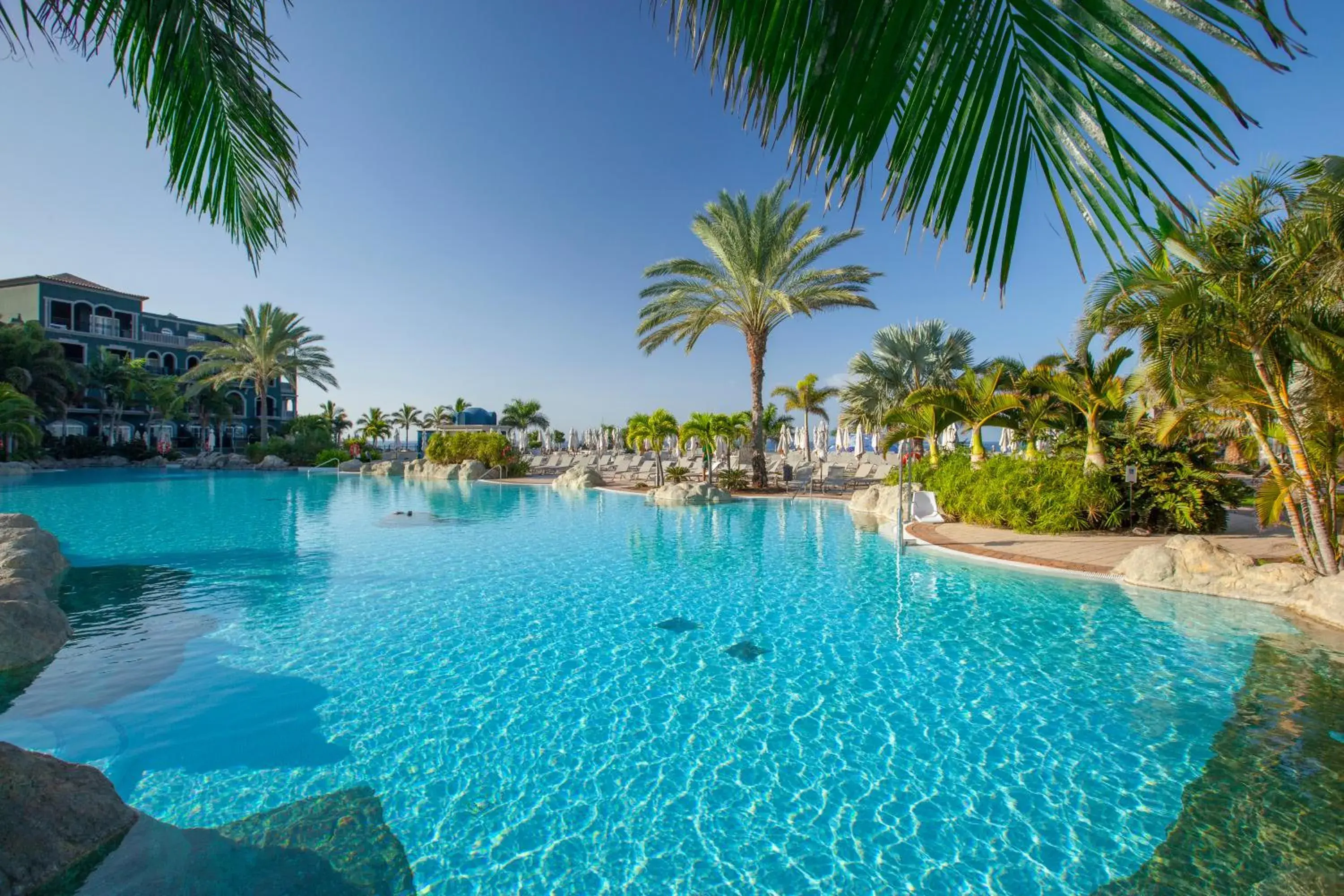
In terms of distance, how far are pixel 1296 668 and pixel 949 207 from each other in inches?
268

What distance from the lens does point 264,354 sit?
37.5 m

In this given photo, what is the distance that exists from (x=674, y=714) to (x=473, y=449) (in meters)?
27.4

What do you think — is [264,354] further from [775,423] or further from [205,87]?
[205,87]

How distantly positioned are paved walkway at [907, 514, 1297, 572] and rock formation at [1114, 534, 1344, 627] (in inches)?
20.2

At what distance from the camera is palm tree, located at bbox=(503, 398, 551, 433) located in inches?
1721

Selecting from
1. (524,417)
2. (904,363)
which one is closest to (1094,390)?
(904,363)

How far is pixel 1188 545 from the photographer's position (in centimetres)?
787

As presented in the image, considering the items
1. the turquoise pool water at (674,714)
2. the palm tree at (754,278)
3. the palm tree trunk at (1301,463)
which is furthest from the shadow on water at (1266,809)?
the palm tree at (754,278)

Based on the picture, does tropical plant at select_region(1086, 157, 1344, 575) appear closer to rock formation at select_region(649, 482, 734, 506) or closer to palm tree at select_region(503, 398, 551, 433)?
rock formation at select_region(649, 482, 734, 506)

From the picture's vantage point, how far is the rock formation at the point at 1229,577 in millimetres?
6336

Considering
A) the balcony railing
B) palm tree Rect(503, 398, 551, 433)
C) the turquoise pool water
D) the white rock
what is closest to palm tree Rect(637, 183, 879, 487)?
the white rock

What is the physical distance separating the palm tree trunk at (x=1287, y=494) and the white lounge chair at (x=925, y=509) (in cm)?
605

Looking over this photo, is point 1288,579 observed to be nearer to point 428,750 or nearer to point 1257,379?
point 1257,379

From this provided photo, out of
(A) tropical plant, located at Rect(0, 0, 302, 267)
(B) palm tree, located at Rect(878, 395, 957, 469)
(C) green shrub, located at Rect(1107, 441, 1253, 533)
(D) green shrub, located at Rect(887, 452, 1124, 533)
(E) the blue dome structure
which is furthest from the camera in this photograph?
(E) the blue dome structure
